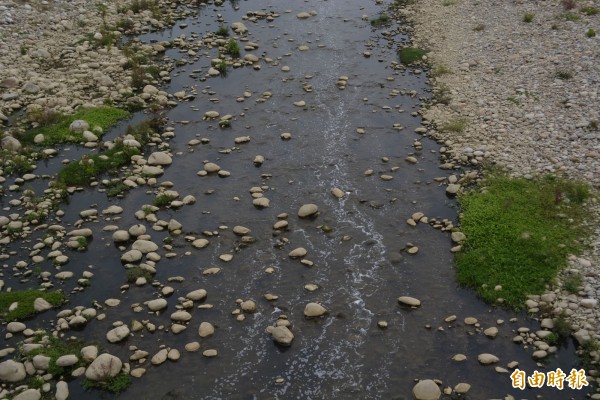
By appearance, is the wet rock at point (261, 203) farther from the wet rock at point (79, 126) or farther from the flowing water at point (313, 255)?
the wet rock at point (79, 126)

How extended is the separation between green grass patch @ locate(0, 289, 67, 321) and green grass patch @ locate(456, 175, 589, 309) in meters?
10.6

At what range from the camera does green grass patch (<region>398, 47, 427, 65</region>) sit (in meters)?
25.9

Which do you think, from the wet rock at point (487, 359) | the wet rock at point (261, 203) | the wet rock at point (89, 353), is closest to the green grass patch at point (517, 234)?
the wet rock at point (487, 359)

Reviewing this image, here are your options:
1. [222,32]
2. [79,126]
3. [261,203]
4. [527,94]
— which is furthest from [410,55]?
[79,126]

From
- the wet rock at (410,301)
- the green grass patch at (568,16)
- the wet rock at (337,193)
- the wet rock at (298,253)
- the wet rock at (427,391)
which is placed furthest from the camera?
the green grass patch at (568,16)

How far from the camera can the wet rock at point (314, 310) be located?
47.0 feet

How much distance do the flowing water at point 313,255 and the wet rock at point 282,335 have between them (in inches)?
7.4

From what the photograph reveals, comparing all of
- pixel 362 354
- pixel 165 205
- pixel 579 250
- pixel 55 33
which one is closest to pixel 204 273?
pixel 165 205

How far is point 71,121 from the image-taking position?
21.1m

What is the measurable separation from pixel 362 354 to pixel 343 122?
10918mm

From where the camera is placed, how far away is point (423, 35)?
27.8 meters

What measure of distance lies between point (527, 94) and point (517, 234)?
7960 mm

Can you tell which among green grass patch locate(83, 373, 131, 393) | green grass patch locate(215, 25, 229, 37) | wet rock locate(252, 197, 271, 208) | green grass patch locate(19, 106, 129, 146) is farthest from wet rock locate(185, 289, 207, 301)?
green grass patch locate(215, 25, 229, 37)

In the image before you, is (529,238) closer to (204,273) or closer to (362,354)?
(362,354)
